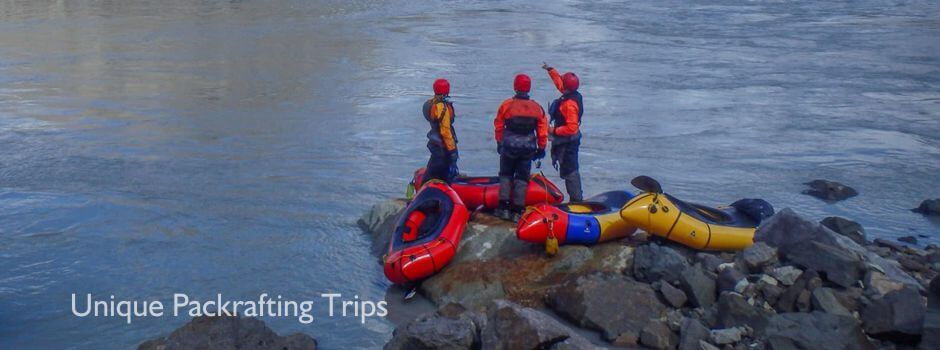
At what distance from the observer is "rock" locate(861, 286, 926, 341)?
6.68m

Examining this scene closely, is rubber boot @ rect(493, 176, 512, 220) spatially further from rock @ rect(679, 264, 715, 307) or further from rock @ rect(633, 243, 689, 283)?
rock @ rect(679, 264, 715, 307)

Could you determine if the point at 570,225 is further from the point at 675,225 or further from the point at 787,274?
the point at 787,274

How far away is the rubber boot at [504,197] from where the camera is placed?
9508mm

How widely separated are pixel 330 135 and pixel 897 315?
997 centimetres

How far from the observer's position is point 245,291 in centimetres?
897

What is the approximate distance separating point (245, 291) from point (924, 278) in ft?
18.5

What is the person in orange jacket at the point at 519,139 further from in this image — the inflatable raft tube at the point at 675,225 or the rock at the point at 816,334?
the rock at the point at 816,334

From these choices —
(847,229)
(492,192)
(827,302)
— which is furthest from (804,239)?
(492,192)

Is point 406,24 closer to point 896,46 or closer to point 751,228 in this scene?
point 896,46

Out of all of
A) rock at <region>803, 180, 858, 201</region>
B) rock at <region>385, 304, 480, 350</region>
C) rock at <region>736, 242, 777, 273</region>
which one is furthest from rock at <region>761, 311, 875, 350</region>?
rock at <region>803, 180, 858, 201</region>

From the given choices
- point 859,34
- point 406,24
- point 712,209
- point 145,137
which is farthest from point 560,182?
point 406,24

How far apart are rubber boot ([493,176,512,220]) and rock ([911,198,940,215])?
4705mm

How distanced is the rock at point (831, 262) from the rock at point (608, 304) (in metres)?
1.14

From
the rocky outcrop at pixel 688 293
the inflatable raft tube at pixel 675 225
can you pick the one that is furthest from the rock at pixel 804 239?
the inflatable raft tube at pixel 675 225
